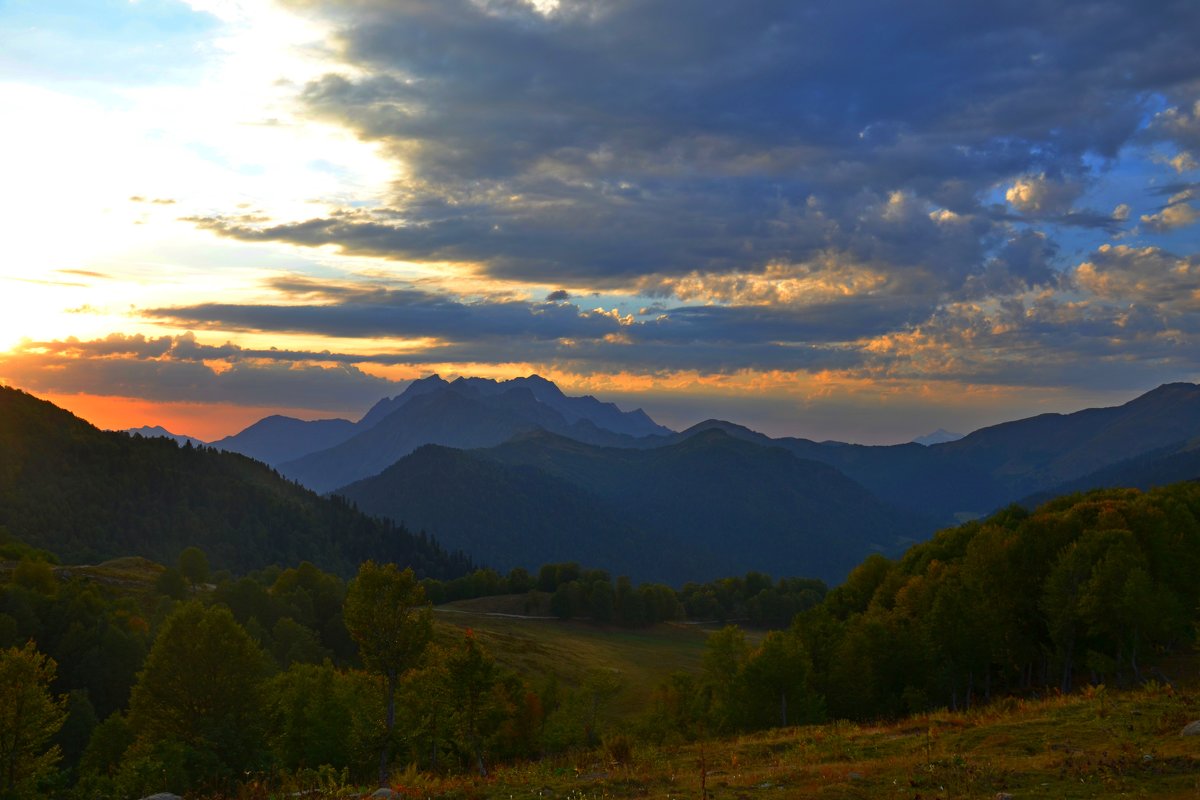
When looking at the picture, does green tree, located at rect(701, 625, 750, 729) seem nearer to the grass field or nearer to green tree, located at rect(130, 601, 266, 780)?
the grass field

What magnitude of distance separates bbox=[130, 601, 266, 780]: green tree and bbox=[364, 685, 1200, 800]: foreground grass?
37.4 m

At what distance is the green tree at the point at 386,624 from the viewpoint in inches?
2280

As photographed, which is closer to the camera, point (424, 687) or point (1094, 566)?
point (424, 687)

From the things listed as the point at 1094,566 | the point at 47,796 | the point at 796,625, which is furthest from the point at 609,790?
the point at 796,625

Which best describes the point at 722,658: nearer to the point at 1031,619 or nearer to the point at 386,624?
the point at 1031,619

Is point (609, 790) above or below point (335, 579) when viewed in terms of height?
above

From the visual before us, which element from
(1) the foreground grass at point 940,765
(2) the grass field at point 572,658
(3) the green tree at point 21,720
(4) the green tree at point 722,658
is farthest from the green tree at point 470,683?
(2) the grass field at point 572,658

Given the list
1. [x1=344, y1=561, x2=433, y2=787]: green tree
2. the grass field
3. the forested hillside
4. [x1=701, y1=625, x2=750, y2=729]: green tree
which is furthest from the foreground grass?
the grass field

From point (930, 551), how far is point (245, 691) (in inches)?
3074

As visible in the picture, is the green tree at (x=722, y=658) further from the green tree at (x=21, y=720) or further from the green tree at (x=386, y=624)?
the green tree at (x=21, y=720)

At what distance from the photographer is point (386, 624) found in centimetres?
5819

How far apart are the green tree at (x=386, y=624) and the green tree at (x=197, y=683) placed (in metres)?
10.3

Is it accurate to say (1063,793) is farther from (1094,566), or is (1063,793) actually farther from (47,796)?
(1094,566)

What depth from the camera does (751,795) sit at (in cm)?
2266
